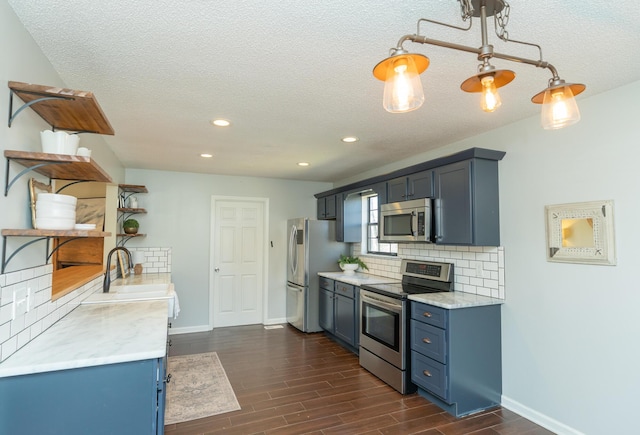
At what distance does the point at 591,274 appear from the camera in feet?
8.16

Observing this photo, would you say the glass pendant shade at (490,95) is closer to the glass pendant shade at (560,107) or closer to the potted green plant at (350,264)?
the glass pendant shade at (560,107)

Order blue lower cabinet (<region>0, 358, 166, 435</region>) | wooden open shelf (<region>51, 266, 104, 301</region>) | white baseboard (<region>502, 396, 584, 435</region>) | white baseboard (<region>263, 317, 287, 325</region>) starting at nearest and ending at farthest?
blue lower cabinet (<region>0, 358, 166, 435</region>) < wooden open shelf (<region>51, 266, 104, 301</region>) < white baseboard (<region>502, 396, 584, 435</region>) < white baseboard (<region>263, 317, 287, 325</region>)

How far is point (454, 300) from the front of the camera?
10.1 ft

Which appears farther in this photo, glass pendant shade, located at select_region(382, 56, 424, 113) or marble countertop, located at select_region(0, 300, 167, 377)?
Result: marble countertop, located at select_region(0, 300, 167, 377)

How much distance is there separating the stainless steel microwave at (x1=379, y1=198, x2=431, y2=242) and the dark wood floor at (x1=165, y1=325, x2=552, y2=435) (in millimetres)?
1445

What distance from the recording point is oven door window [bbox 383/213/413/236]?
3.70 metres

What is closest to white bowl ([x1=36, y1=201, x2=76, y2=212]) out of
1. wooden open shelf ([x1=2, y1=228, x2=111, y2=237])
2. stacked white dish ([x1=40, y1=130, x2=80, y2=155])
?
wooden open shelf ([x1=2, y1=228, x2=111, y2=237])

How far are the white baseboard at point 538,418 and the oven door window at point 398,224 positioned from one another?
1.66 metres

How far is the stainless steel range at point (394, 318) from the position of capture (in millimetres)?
3320

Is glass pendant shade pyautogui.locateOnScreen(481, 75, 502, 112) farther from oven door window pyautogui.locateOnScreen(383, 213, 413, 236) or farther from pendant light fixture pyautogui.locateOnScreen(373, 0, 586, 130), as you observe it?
oven door window pyautogui.locateOnScreen(383, 213, 413, 236)

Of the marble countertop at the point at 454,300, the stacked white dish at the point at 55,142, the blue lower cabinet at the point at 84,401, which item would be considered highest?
the stacked white dish at the point at 55,142

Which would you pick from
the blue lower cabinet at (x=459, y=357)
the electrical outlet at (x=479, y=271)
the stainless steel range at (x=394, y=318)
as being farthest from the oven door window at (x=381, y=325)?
the electrical outlet at (x=479, y=271)

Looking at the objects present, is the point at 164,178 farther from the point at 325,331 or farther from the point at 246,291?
the point at 325,331

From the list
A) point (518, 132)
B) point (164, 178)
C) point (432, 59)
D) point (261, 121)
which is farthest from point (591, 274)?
point (164, 178)
